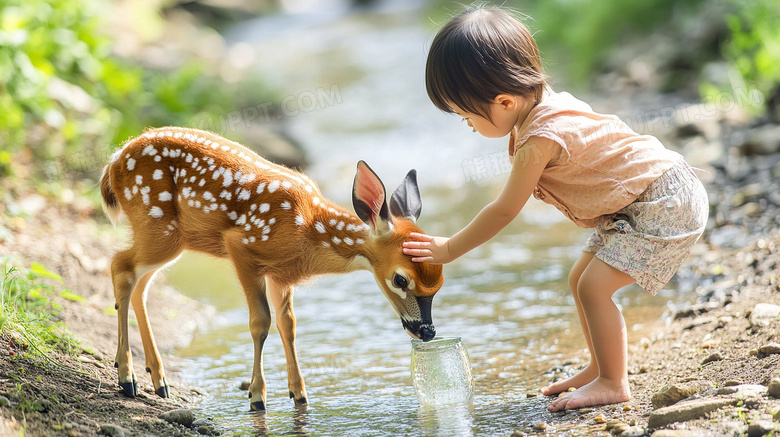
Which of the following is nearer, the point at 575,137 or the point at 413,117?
the point at 575,137

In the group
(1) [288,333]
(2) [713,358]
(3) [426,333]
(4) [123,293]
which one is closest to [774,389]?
(2) [713,358]

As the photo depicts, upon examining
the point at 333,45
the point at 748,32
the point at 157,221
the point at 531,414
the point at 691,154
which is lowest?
the point at 531,414

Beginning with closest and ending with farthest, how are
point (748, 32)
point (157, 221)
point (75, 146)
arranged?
point (157, 221) < point (75, 146) < point (748, 32)

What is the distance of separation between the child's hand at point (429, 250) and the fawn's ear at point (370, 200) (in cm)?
20

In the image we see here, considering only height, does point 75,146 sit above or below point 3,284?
above

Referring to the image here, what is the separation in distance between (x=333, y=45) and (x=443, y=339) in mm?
20007

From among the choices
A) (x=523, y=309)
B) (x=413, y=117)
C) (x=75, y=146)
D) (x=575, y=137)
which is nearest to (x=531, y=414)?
(x=575, y=137)

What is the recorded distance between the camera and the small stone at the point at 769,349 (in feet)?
12.2

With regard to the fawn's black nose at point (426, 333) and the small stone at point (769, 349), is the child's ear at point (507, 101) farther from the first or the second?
the small stone at point (769, 349)

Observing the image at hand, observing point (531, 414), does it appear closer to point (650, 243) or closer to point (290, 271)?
point (650, 243)

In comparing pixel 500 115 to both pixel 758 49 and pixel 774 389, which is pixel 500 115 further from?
pixel 758 49

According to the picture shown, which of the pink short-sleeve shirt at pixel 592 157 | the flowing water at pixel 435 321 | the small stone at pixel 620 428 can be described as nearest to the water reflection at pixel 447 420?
the flowing water at pixel 435 321

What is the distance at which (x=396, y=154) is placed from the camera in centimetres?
1419

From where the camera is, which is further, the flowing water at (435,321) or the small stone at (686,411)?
the flowing water at (435,321)
